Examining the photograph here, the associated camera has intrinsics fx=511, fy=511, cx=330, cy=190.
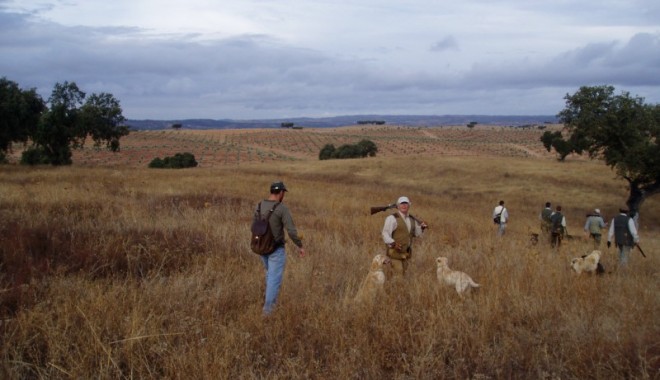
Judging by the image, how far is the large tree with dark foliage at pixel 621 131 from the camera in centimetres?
2555

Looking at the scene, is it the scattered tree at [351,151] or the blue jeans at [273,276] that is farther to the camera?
the scattered tree at [351,151]

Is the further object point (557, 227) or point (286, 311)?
point (557, 227)

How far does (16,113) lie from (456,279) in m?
32.9

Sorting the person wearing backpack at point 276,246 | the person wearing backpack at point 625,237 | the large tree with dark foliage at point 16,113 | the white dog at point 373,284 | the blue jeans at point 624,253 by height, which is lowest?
the blue jeans at point 624,253

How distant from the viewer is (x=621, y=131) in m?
26.2

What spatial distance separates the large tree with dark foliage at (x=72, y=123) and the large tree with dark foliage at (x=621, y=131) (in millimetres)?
30329

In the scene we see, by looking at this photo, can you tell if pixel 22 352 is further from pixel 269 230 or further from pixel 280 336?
pixel 269 230

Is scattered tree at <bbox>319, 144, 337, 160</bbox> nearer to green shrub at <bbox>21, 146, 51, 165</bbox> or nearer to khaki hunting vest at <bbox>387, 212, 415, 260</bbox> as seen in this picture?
green shrub at <bbox>21, 146, 51, 165</bbox>

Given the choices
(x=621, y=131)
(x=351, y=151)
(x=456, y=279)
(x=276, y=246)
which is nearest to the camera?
(x=276, y=246)

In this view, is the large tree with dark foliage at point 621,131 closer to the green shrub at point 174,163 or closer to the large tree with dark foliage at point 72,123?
the large tree with dark foliage at point 72,123

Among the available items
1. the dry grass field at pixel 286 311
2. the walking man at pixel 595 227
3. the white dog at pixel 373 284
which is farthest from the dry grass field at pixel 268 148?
the white dog at pixel 373 284

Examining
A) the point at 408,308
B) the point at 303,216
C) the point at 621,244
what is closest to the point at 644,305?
the point at 408,308

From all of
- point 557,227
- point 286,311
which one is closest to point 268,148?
point 557,227

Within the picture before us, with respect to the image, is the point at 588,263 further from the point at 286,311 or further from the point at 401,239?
the point at 286,311
